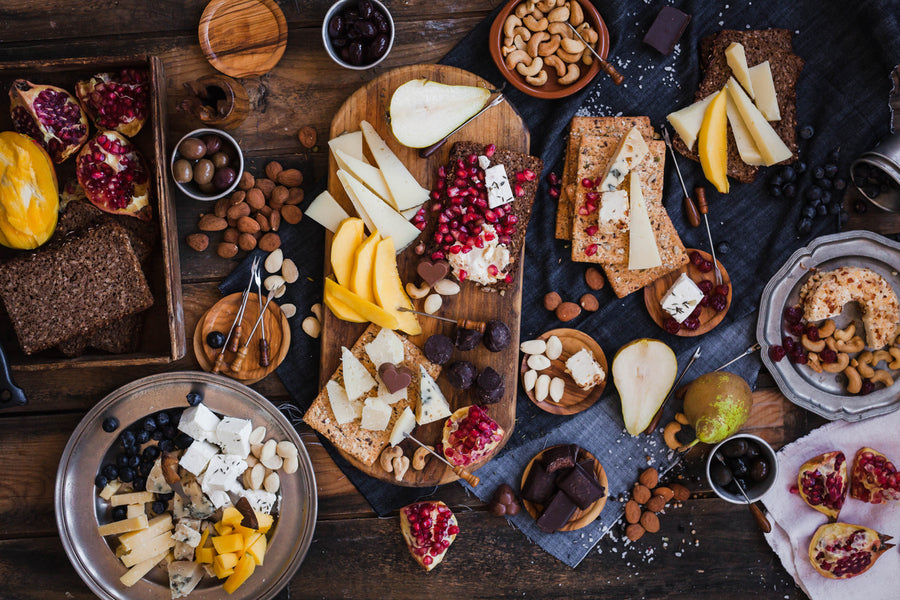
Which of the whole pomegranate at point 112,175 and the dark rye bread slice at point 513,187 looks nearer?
the whole pomegranate at point 112,175

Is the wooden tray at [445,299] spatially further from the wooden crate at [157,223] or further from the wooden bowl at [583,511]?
the wooden crate at [157,223]

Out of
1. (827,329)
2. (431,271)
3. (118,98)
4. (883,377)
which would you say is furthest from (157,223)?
(883,377)

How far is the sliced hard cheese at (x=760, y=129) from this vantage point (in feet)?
7.74

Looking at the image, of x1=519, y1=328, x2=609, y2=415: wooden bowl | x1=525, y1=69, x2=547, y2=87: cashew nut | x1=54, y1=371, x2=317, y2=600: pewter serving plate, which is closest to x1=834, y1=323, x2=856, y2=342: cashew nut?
x1=519, y1=328, x2=609, y2=415: wooden bowl

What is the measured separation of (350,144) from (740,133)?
1.57 m

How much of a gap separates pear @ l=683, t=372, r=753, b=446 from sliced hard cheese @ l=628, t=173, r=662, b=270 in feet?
1.72

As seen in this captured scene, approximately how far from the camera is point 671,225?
94.8 inches

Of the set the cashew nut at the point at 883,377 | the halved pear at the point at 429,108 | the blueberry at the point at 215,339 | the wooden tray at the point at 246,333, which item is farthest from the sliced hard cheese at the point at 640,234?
the blueberry at the point at 215,339

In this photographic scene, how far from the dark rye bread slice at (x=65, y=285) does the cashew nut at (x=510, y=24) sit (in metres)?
1.64

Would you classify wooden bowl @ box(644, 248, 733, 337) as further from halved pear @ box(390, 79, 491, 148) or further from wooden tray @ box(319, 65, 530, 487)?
halved pear @ box(390, 79, 491, 148)

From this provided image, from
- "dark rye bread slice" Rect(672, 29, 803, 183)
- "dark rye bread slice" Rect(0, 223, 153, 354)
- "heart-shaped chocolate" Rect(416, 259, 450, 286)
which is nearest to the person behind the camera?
"dark rye bread slice" Rect(0, 223, 153, 354)

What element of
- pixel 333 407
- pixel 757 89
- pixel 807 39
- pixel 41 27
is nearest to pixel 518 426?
pixel 333 407

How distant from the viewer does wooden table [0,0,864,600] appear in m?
2.41

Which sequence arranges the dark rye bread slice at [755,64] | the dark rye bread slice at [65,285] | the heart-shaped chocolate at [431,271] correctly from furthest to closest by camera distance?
1. the dark rye bread slice at [755,64]
2. the heart-shaped chocolate at [431,271]
3. the dark rye bread slice at [65,285]
